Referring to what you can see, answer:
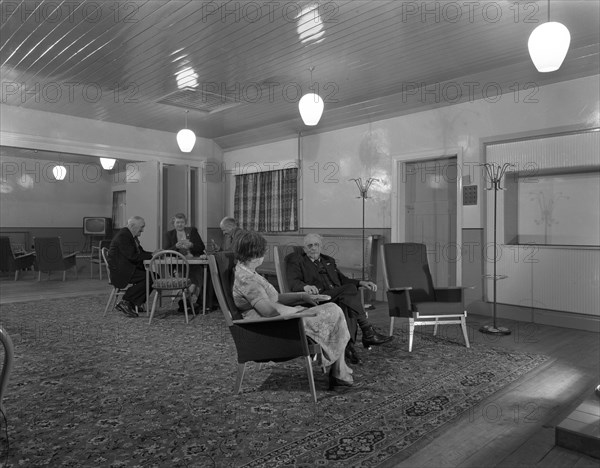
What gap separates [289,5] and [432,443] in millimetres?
3246

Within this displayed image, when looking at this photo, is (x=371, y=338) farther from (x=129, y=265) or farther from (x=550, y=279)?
(x=129, y=265)

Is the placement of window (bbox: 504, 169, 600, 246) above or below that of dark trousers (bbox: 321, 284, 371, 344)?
above

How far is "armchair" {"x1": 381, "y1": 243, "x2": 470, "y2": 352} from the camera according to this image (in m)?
4.05

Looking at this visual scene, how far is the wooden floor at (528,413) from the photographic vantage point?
2.19 meters

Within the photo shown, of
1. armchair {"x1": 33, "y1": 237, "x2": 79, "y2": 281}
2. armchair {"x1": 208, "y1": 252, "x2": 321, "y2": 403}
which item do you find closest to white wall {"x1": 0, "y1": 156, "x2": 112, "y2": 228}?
armchair {"x1": 33, "y1": 237, "x2": 79, "y2": 281}

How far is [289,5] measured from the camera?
144 inches

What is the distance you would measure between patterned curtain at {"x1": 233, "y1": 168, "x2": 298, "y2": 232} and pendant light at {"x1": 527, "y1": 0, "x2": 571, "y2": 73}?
16.1 ft

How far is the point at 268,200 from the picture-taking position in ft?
27.7

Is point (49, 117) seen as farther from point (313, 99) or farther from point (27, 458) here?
point (27, 458)

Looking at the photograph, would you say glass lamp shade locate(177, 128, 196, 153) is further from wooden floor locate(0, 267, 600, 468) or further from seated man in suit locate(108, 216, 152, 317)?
wooden floor locate(0, 267, 600, 468)

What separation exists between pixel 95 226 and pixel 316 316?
1076 cm

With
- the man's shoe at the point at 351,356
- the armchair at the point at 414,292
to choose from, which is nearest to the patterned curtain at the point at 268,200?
the armchair at the point at 414,292

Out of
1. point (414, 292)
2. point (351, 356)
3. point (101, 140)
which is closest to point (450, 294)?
point (414, 292)

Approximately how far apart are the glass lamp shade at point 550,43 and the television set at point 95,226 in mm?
11224
